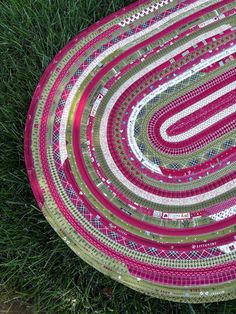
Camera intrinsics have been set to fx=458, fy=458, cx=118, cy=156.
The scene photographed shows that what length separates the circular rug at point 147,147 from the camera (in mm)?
1230

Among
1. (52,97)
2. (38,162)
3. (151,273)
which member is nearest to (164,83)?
(52,97)

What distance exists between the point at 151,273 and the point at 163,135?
0.38 m

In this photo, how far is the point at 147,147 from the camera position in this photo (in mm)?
1305

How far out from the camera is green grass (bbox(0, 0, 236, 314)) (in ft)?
A: 4.25

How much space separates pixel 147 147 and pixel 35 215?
1.25 feet

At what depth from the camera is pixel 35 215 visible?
4.38 ft

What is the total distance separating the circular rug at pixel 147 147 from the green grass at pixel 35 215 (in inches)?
3.4

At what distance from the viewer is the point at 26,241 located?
52.1 inches

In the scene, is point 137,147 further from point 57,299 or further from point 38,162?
point 57,299

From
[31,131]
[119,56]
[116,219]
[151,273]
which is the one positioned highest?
[119,56]

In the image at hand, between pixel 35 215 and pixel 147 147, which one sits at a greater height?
pixel 147 147

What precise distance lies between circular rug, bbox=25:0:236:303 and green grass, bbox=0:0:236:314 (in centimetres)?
9

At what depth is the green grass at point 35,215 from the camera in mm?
1295

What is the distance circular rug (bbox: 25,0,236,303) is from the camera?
1230mm
